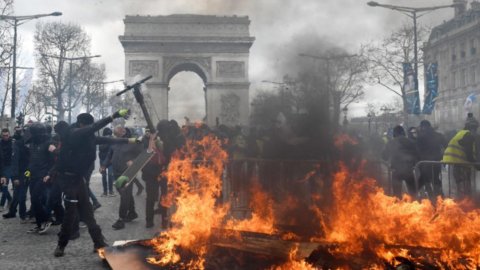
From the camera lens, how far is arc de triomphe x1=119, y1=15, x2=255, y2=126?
38.1m

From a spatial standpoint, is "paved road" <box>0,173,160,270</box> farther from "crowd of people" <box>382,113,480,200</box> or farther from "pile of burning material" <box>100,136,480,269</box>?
"crowd of people" <box>382,113,480,200</box>

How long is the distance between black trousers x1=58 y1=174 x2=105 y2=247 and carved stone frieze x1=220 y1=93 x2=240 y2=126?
34.5 meters

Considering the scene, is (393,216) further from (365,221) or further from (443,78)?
(443,78)

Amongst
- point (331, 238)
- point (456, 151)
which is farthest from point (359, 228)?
point (456, 151)

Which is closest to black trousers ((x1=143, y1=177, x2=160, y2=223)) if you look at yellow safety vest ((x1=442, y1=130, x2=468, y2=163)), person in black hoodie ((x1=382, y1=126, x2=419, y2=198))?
person in black hoodie ((x1=382, y1=126, x2=419, y2=198))

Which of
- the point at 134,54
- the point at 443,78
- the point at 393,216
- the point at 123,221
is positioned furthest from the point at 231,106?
the point at 393,216

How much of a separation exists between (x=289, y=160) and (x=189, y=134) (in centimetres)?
420

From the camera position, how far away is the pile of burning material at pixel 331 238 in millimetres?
4125

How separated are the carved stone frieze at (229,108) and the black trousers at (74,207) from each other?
3452 centimetres

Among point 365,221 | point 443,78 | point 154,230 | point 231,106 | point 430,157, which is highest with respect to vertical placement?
point 443,78

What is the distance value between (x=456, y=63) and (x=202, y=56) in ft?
99.2

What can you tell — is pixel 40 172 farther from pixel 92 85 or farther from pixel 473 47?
pixel 473 47

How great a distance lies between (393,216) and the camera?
4.92 metres

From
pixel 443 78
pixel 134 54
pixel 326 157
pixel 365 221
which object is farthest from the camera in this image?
pixel 443 78
